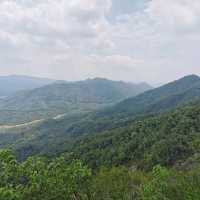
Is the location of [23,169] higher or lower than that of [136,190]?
higher

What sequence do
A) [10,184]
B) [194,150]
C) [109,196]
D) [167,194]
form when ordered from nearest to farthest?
[10,184], [167,194], [109,196], [194,150]

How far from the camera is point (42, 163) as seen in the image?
5147cm

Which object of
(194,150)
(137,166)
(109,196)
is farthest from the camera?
(137,166)

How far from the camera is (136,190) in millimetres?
66938

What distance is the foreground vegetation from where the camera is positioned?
4584cm

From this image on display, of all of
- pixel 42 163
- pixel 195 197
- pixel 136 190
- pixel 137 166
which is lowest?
pixel 137 166

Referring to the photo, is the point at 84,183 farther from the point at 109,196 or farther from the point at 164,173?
the point at 164,173

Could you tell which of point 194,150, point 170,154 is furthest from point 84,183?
point 170,154

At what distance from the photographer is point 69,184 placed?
2119 inches

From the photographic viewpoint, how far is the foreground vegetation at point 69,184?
150 ft

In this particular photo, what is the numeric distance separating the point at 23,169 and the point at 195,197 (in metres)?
21.1

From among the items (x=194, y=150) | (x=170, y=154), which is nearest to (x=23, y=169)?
(x=194, y=150)

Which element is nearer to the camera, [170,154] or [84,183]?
[84,183]

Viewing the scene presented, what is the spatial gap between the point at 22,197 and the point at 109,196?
65.9 feet
